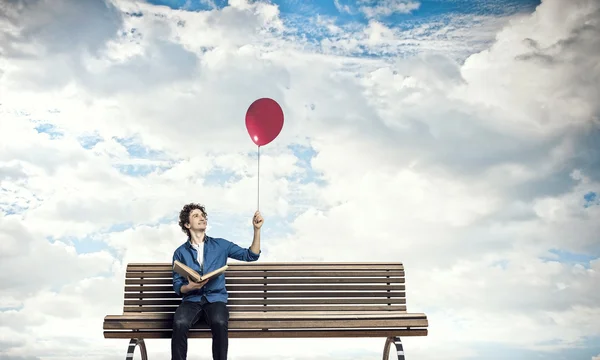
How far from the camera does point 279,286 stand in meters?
6.54

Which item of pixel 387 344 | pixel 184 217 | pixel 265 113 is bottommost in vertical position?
pixel 387 344

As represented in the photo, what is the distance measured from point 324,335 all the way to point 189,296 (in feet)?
3.54

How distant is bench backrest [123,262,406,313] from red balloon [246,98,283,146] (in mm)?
1067

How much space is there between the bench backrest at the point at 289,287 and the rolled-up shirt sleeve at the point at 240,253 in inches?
14.8

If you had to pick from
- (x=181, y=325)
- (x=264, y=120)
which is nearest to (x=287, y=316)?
(x=181, y=325)

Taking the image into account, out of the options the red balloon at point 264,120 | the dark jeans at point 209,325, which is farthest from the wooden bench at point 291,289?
the red balloon at point 264,120

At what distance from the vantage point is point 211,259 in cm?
609

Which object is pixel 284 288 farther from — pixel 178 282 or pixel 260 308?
pixel 178 282

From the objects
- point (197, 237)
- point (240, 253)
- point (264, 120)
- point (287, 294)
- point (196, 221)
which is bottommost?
point (287, 294)

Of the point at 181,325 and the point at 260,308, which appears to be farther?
the point at 260,308

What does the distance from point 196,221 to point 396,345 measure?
6.00 ft

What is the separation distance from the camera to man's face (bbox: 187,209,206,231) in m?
6.14

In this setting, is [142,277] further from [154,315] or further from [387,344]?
[387,344]

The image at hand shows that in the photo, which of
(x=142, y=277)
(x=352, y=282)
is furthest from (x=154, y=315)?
(x=352, y=282)
